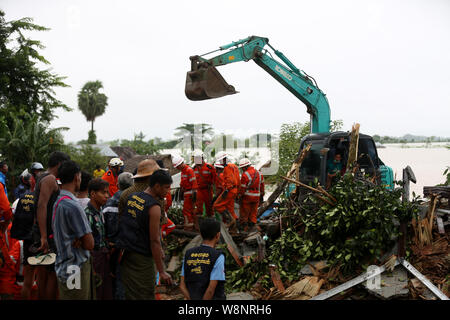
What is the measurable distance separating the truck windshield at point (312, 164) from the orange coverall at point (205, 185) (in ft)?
6.52

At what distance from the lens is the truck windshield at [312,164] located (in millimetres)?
7480

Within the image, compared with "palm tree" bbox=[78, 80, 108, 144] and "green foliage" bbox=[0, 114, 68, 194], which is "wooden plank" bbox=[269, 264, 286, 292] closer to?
"green foliage" bbox=[0, 114, 68, 194]

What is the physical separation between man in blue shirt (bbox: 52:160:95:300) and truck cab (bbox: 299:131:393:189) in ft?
Result: 16.3

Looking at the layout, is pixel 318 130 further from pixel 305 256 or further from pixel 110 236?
pixel 110 236

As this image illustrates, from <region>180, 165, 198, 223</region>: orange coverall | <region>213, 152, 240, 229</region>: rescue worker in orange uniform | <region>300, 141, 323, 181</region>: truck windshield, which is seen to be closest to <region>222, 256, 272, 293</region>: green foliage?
<region>213, 152, 240, 229</region>: rescue worker in orange uniform

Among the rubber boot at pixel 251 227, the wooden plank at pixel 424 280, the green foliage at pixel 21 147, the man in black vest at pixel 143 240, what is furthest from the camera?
the green foliage at pixel 21 147

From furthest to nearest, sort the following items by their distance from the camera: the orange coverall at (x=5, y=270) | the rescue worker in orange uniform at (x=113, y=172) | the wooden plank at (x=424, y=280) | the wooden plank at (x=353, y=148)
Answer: the rescue worker in orange uniform at (x=113, y=172), the wooden plank at (x=353, y=148), the orange coverall at (x=5, y=270), the wooden plank at (x=424, y=280)

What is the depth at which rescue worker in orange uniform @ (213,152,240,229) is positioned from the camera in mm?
7211

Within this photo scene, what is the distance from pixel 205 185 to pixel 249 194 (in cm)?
121

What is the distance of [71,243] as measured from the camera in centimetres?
320

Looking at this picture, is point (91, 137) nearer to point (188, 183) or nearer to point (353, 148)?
point (188, 183)

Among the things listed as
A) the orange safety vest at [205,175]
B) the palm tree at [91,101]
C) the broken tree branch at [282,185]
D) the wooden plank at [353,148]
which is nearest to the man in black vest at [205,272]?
the broken tree branch at [282,185]

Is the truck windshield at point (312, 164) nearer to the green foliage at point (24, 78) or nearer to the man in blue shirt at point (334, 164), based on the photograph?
the man in blue shirt at point (334, 164)

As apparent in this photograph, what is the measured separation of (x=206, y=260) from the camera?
122 inches
